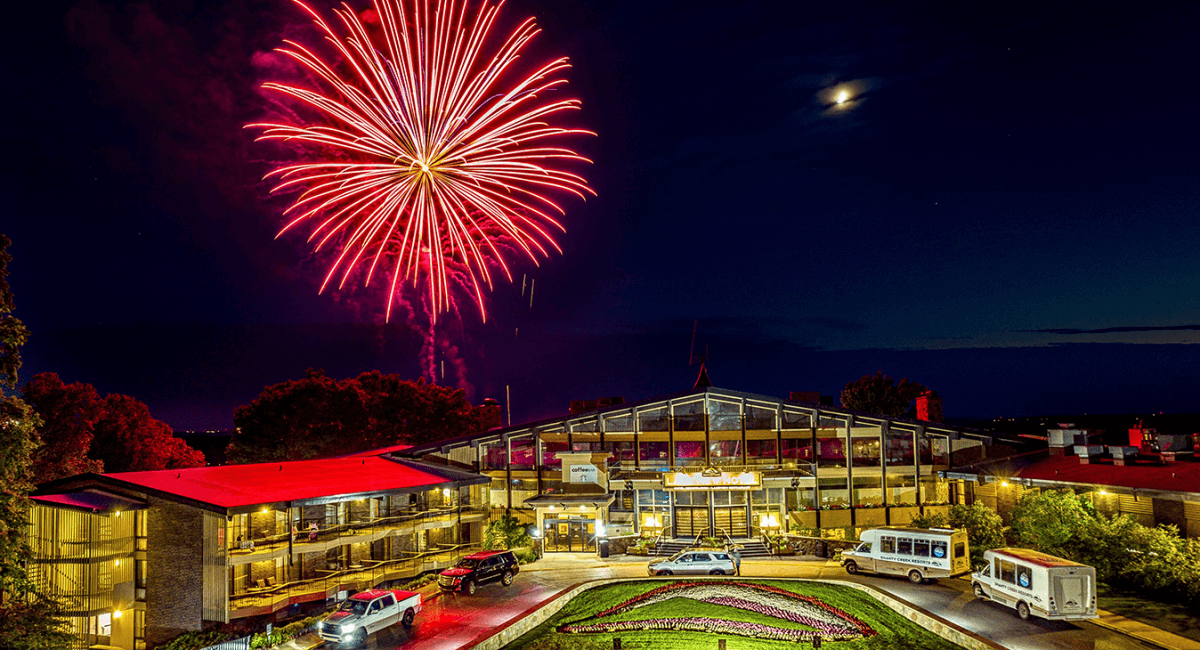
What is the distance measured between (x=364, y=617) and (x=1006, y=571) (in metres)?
24.0

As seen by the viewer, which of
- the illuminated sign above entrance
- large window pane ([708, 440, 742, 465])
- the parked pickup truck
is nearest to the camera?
the parked pickup truck

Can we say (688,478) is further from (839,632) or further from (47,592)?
(47,592)

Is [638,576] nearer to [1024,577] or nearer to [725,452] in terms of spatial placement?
[725,452]

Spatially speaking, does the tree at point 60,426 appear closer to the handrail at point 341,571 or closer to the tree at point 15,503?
the handrail at point 341,571

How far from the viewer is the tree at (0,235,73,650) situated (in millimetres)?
21875

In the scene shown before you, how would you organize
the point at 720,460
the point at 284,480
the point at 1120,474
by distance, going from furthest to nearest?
1. the point at 720,460
2. the point at 284,480
3. the point at 1120,474

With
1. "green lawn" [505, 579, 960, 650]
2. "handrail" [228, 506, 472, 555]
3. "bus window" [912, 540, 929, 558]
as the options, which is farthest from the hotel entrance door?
"bus window" [912, 540, 929, 558]

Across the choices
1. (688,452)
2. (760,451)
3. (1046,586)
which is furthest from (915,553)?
(688,452)

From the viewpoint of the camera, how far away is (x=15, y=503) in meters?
23.0

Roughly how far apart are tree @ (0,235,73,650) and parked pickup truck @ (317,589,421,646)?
801cm

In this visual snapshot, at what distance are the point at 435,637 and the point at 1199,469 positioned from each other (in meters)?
33.2

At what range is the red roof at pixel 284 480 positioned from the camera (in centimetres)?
3020

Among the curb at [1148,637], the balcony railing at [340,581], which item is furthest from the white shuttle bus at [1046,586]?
the balcony railing at [340,581]

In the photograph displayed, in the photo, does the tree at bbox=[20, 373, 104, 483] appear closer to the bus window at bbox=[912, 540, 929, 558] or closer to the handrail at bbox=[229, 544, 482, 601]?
the handrail at bbox=[229, 544, 482, 601]
